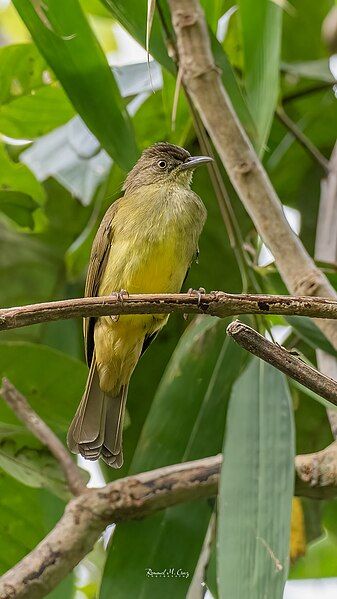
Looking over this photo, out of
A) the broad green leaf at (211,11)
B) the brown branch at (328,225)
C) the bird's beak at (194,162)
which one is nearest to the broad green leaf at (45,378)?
the bird's beak at (194,162)

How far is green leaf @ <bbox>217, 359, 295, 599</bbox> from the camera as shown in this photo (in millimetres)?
2414

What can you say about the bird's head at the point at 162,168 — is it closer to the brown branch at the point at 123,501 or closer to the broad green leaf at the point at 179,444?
the broad green leaf at the point at 179,444

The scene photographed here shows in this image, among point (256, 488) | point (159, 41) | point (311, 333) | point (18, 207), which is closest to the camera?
point (256, 488)

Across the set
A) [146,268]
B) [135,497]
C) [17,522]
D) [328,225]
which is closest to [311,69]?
[328,225]

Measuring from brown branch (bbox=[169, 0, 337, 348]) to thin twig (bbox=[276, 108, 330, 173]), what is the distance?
2.53 feet

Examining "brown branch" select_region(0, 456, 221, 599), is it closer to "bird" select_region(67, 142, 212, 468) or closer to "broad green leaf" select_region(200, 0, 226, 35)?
"bird" select_region(67, 142, 212, 468)

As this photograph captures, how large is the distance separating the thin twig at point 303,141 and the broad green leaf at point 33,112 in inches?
31.8

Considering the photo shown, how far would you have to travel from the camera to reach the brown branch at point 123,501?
277 cm

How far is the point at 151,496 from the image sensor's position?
2836mm

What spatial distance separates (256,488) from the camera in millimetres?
2662

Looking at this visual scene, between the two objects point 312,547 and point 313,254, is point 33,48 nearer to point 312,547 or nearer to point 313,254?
point 313,254

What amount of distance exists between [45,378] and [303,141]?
136 centimetres

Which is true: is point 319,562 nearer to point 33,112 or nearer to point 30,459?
point 30,459

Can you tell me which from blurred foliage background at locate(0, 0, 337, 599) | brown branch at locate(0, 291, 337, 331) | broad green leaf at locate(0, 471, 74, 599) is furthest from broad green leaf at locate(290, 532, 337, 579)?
brown branch at locate(0, 291, 337, 331)
